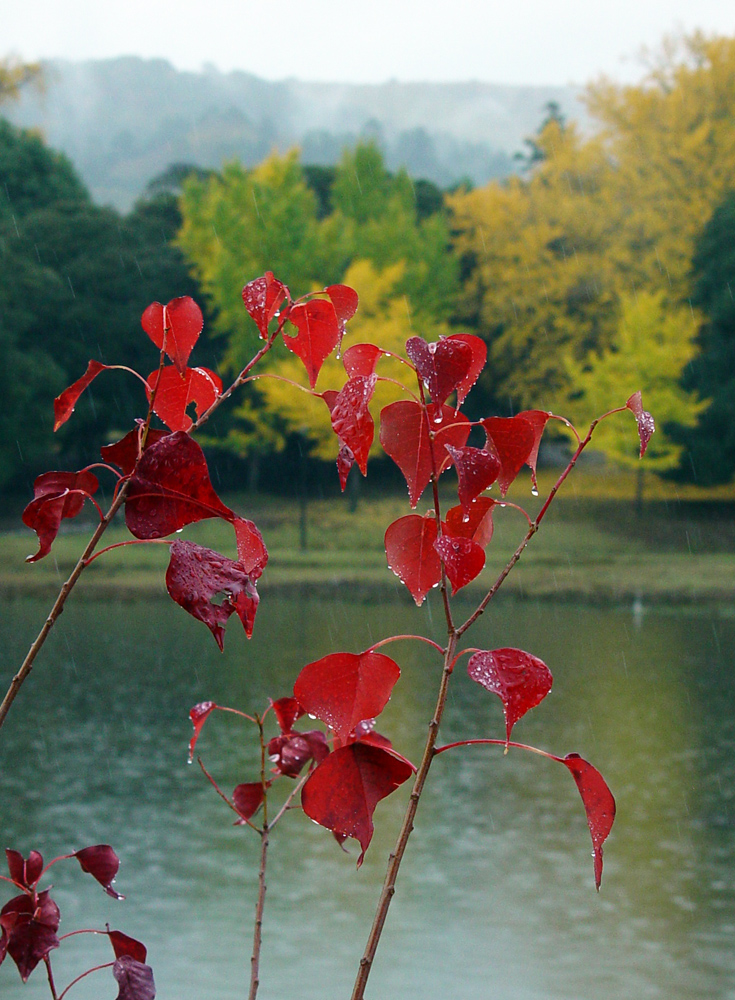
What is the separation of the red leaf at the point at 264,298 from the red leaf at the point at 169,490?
212mm

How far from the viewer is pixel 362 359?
2.93ft

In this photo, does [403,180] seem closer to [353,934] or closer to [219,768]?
[219,768]

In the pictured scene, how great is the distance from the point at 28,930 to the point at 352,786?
44 centimetres

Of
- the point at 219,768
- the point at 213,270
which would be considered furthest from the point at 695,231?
the point at 219,768

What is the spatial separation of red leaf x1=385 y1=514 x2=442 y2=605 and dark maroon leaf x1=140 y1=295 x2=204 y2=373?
0.69 ft

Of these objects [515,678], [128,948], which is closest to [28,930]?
[128,948]

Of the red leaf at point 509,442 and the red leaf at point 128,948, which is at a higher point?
the red leaf at point 509,442

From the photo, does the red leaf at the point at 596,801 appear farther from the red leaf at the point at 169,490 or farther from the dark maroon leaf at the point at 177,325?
the dark maroon leaf at the point at 177,325

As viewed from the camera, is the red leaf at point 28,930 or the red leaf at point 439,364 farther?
the red leaf at point 28,930

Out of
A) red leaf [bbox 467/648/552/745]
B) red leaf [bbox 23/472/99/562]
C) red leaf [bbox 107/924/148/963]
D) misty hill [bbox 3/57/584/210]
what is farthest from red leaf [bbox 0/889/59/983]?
misty hill [bbox 3/57/584/210]

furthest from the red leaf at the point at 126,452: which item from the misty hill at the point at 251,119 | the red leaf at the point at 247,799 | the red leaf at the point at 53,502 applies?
the misty hill at the point at 251,119

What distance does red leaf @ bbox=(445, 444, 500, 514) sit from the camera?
78 cm

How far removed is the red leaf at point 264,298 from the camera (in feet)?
3.16

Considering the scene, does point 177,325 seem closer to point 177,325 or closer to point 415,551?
point 177,325
